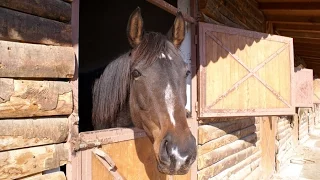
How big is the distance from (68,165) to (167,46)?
1253mm

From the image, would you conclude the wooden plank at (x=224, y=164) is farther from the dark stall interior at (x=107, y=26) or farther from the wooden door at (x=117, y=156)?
the dark stall interior at (x=107, y=26)

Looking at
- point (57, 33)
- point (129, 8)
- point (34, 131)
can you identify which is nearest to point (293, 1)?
point (129, 8)

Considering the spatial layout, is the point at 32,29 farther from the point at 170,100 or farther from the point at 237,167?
the point at 237,167

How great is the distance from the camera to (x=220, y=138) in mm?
4805

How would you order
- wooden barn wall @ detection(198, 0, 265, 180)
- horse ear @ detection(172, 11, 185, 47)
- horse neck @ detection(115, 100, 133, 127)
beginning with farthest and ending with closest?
wooden barn wall @ detection(198, 0, 265, 180) < horse neck @ detection(115, 100, 133, 127) < horse ear @ detection(172, 11, 185, 47)

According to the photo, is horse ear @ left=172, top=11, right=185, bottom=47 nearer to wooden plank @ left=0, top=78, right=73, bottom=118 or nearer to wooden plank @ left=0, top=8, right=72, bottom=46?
wooden plank @ left=0, top=8, right=72, bottom=46

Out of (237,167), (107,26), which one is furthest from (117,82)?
(107,26)

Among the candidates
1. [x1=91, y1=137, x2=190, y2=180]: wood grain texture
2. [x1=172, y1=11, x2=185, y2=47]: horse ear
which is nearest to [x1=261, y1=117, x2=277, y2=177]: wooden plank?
[x1=91, y1=137, x2=190, y2=180]: wood grain texture

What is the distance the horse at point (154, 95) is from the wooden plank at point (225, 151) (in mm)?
1683

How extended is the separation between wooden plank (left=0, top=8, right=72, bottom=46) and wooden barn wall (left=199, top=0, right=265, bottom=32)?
256 centimetres

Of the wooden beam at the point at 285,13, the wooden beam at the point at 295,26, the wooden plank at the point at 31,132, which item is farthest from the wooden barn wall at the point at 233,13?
the wooden plank at the point at 31,132

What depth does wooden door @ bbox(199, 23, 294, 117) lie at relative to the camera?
3930 millimetres

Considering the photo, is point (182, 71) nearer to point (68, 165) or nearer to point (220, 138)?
point (68, 165)

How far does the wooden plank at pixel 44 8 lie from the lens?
5.47 feet
